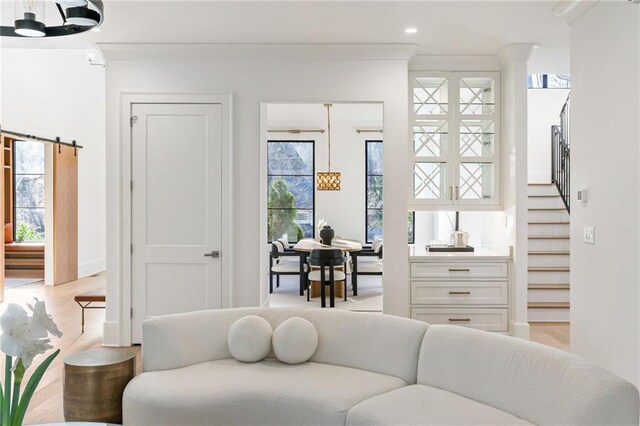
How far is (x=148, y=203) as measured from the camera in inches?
181

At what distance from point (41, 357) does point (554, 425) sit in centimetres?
423

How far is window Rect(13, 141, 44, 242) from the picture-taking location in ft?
32.4

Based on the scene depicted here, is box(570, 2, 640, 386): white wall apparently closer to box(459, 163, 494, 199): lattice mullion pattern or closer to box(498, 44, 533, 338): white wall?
box(498, 44, 533, 338): white wall

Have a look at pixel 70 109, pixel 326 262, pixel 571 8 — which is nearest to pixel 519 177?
pixel 571 8

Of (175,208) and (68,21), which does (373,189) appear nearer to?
(175,208)

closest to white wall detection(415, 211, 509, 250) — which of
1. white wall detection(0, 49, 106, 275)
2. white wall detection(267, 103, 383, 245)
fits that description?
white wall detection(267, 103, 383, 245)

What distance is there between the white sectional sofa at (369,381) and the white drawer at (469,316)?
77.8 inches

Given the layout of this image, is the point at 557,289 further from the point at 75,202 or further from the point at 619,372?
the point at 75,202

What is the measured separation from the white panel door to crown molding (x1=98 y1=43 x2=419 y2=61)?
0.49 meters

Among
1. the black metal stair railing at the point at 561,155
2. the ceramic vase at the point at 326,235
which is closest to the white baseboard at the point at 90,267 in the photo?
the ceramic vase at the point at 326,235

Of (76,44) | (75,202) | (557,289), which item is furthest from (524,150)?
(75,202)

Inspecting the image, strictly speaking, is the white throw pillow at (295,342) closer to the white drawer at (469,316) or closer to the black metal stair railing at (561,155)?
the white drawer at (469,316)

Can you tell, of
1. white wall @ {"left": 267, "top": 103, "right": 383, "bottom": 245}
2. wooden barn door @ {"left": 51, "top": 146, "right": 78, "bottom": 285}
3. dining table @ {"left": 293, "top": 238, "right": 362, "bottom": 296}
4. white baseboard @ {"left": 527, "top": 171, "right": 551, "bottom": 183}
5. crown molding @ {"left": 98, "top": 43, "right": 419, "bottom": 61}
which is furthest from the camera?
white wall @ {"left": 267, "top": 103, "right": 383, "bottom": 245}

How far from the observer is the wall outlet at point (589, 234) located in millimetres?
3293
